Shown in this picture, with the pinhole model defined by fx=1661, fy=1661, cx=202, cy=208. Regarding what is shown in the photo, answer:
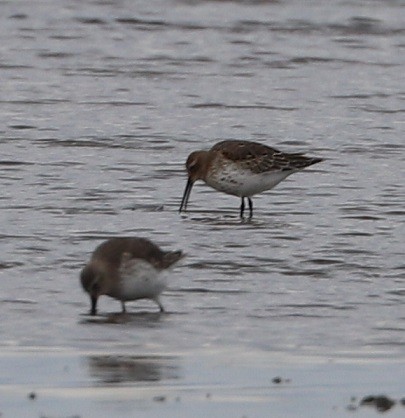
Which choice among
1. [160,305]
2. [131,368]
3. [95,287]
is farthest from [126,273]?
[131,368]

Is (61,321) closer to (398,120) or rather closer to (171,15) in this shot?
(398,120)

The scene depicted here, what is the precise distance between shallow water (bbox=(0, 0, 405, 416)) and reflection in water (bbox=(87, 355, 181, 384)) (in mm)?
53

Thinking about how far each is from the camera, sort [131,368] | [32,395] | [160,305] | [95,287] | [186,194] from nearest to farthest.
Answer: [32,395] → [131,368] → [95,287] → [160,305] → [186,194]

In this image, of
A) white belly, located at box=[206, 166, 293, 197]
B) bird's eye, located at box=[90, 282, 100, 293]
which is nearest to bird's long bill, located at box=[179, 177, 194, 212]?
white belly, located at box=[206, 166, 293, 197]

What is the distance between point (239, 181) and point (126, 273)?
14.2ft

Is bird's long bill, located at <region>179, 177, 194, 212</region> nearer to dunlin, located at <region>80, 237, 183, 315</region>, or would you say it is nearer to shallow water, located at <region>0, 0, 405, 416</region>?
shallow water, located at <region>0, 0, 405, 416</region>

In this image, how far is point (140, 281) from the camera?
10250 millimetres

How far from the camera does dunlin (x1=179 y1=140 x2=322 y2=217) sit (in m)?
14.5

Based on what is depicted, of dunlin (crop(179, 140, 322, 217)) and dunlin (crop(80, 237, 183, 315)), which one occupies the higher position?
dunlin (crop(80, 237, 183, 315))

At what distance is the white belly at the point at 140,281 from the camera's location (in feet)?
33.7

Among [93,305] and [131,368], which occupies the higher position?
[131,368]

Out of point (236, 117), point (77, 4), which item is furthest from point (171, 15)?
point (236, 117)

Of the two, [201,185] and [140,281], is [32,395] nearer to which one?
[140,281]

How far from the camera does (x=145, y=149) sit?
17031 millimetres
